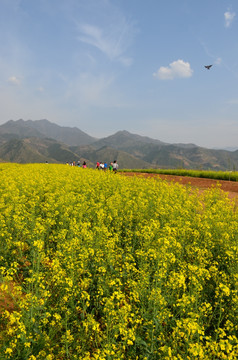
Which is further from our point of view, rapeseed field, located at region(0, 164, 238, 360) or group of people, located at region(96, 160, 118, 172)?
group of people, located at region(96, 160, 118, 172)

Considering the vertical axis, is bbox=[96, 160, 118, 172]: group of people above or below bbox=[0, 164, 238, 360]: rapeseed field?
above

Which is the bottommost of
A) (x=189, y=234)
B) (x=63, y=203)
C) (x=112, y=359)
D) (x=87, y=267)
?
(x=112, y=359)

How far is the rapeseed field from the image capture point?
3391mm

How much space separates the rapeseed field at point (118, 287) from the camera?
11.1ft

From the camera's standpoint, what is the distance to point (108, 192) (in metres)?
11.9

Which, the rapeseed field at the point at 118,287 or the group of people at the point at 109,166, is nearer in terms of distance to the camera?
the rapeseed field at the point at 118,287

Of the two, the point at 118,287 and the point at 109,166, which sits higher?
the point at 109,166

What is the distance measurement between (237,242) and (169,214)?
8.81ft

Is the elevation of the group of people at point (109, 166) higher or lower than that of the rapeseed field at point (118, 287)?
higher

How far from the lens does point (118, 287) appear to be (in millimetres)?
5070

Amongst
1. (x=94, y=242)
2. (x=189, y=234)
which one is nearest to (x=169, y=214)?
(x=189, y=234)

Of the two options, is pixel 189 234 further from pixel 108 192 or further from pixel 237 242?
pixel 108 192

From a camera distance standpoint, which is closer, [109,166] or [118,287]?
[118,287]

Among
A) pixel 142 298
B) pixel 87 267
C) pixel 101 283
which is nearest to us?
pixel 142 298
